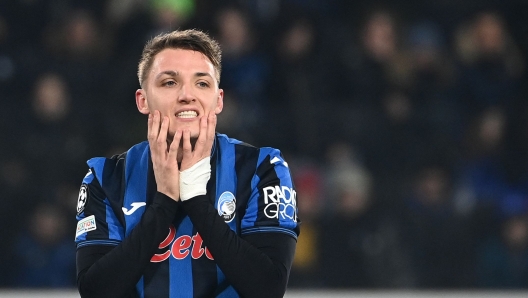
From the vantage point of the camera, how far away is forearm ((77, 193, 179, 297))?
2.64 metres

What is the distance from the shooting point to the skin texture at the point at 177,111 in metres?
2.75

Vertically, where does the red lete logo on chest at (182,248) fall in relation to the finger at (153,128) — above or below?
below

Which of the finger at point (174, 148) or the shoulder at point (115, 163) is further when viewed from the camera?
the shoulder at point (115, 163)

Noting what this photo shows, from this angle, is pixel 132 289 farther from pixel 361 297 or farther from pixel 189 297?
pixel 361 297

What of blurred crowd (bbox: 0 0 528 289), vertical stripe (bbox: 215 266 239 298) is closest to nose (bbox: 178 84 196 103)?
vertical stripe (bbox: 215 266 239 298)

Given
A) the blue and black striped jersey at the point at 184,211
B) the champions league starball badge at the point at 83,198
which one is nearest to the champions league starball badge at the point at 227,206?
the blue and black striped jersey at the point at 184,211

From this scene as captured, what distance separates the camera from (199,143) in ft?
9.11

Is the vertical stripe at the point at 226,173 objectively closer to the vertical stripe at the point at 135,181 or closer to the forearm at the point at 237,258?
the forearm at the point at 237,258

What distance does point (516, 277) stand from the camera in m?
5.61

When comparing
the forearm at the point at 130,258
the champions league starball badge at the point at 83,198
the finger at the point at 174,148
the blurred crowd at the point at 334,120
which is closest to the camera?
the forearm at the point at 130,258

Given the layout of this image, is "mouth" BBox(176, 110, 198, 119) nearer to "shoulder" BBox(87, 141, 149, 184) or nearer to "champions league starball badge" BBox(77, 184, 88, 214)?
"shoulder" BBox(87, 141, 149, 184)

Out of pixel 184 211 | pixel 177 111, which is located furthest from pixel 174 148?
pixel 184 211

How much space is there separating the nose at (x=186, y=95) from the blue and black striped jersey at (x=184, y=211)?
0.97ft

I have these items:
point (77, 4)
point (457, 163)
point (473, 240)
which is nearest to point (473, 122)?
point (457, 163)
